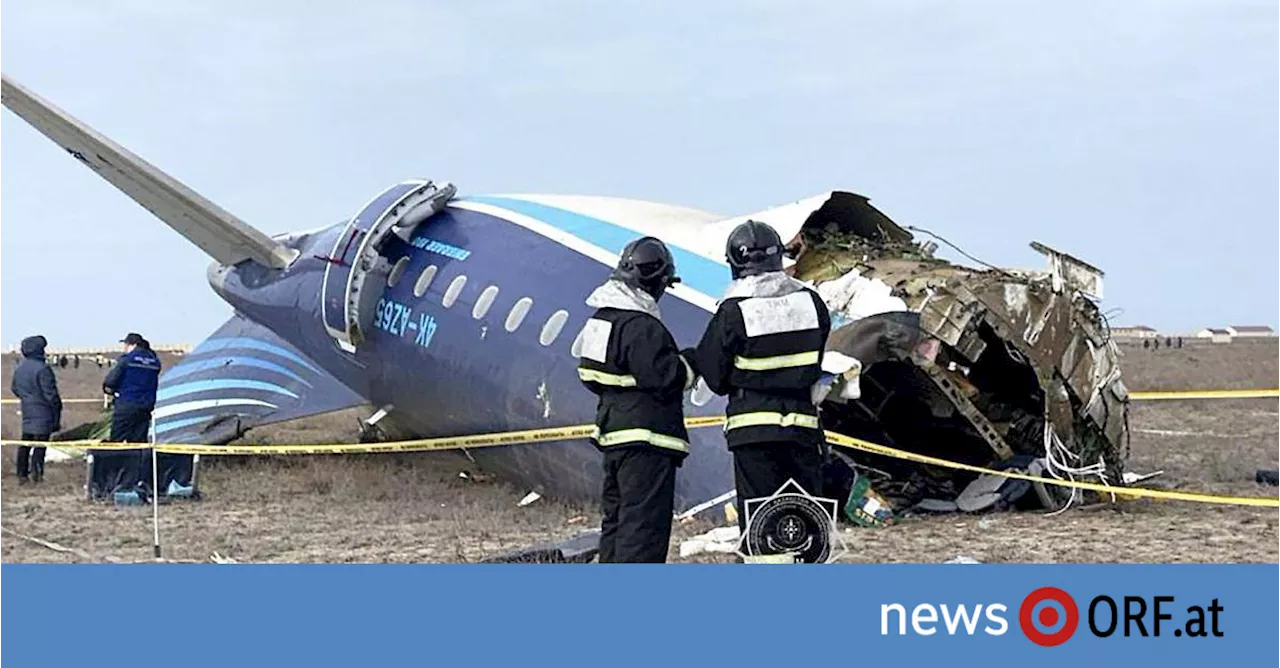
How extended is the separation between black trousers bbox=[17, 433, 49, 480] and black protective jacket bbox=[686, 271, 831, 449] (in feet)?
42.6

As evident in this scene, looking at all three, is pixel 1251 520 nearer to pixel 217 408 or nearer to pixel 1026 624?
pixel 1026 624

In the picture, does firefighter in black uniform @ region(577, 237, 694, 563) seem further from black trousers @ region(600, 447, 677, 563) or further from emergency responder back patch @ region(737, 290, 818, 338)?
A: emergency responder back patch @ region(737, 290, 818, 338)

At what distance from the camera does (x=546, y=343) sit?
43.5 feet

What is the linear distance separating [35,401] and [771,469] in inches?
516

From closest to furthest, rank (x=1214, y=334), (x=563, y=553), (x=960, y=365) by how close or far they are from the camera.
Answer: (x=563, y=553), (x=960, y=365), (x=1214, y=334)

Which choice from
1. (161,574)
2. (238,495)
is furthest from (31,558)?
(161,574)

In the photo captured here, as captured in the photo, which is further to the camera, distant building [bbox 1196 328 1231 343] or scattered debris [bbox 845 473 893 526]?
distant building [bbox 1196 328 1231 343]

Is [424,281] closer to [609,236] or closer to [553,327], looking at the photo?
[609,236]

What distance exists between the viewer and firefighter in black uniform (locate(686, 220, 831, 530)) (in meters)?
7.48

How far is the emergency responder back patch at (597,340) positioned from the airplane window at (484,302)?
6.67m

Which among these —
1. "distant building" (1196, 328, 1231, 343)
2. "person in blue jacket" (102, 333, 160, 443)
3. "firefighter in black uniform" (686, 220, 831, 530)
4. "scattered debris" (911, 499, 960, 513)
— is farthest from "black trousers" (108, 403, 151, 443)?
"distant building" (1196, 328, 1231, 343)

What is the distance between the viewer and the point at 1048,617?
15.9ft

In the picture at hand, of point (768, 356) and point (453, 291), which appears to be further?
point (453, 291)

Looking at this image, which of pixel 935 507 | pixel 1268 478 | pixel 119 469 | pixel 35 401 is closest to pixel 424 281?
pixel 119 469
